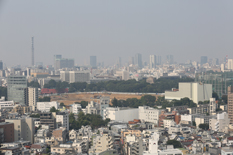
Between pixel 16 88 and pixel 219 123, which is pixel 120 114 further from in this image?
pixel 16 88

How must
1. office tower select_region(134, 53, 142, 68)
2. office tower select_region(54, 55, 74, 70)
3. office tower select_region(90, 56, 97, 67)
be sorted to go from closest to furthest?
1. office tower select_region(54, 55, 74, 70)
2. office tower select_region(134, 53, 142, 68)
3. office tower select_region(90, 56, 97, 67)

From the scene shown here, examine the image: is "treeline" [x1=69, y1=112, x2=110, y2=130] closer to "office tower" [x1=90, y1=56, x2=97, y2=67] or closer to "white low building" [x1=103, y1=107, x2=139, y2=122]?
"white low building" [x1=103, y1=107, x2=139, y2=122]

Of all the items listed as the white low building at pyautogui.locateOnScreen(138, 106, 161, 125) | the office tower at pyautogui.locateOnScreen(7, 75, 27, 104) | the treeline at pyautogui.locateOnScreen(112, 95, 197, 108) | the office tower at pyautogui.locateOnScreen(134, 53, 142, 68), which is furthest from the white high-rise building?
the office tower at pyautogui.locateOnScreen(134, 53, 142, 68)

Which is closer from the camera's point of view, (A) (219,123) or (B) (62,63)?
(A) (219,123)

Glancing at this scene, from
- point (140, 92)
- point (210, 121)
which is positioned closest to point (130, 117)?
point (210, 121)

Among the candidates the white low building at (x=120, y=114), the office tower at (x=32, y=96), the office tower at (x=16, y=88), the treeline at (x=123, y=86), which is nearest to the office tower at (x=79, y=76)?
the treeline at (x=123, y=86)

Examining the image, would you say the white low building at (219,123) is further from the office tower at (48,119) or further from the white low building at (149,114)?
the office tower at (48,119)

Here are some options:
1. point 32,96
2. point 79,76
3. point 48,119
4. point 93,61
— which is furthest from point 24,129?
point 93,61
